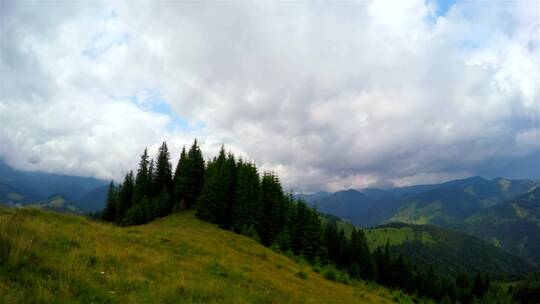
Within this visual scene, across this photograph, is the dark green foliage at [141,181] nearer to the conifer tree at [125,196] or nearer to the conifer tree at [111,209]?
the conifer tree at [125,196]

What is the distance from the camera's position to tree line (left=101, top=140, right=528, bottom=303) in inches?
2606

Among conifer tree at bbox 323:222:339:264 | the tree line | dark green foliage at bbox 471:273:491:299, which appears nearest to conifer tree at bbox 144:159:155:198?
the tree line

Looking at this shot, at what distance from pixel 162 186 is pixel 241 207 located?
32258mm

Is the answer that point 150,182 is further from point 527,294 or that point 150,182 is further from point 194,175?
point 527,294

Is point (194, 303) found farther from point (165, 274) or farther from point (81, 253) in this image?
point (81, 253)

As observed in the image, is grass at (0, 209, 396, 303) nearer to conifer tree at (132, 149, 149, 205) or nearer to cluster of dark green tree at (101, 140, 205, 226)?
cluster of dark green tree at (101, 140, 205, 226)

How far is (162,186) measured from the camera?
283ft

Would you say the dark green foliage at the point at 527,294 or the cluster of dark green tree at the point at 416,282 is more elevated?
the cluster of dark green tree at the point at 416,282

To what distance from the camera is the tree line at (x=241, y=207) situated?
66.2 m

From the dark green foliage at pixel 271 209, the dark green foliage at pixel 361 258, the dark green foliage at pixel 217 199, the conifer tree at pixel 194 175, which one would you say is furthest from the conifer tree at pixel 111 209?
the dark green foliage at pixel 361 258

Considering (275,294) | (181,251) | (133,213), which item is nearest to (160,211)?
(133,213)

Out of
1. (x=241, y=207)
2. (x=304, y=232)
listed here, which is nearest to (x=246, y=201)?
(x=241, y=207)

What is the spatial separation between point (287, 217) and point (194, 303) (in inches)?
2473

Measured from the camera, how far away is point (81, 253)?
36.4 feet
